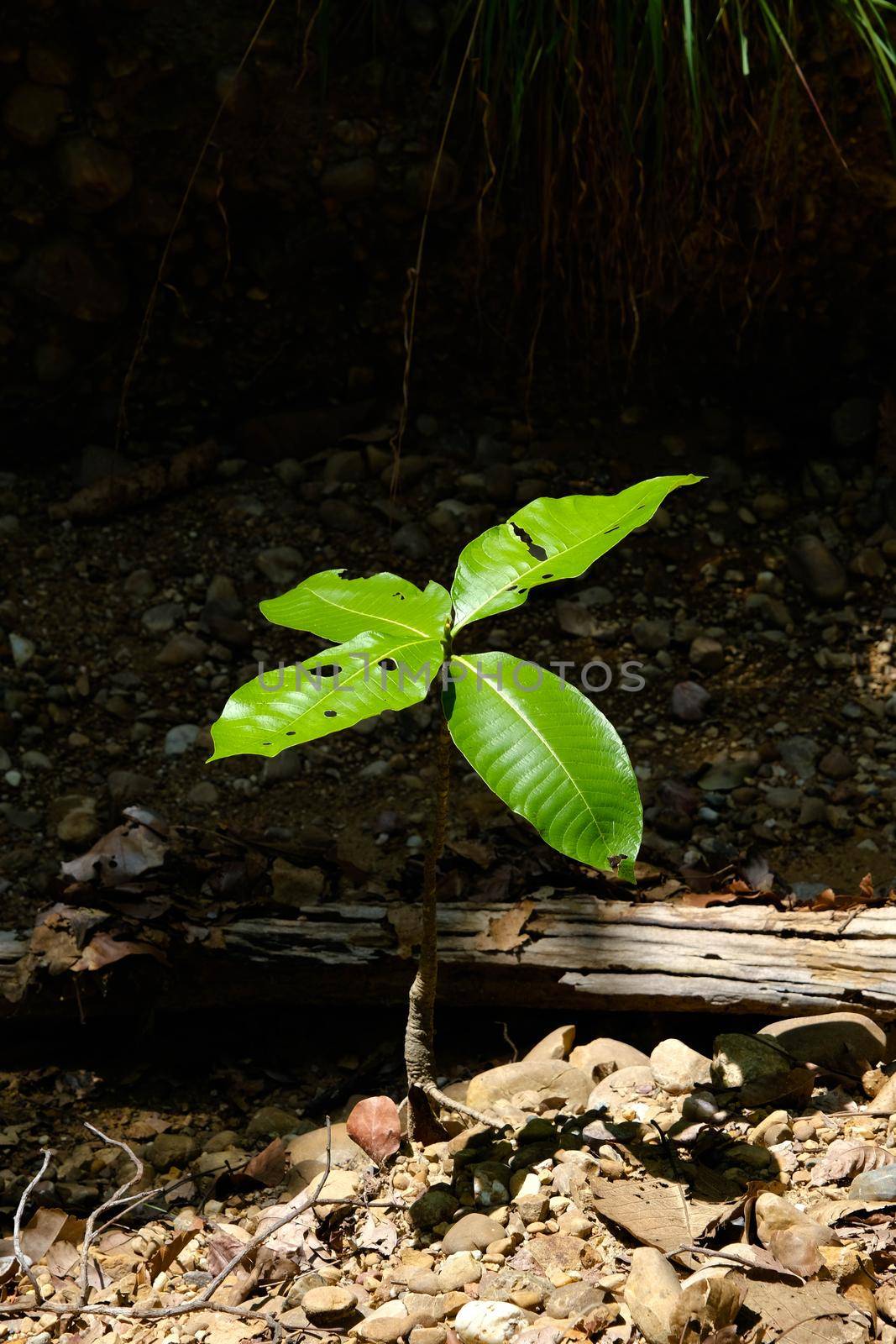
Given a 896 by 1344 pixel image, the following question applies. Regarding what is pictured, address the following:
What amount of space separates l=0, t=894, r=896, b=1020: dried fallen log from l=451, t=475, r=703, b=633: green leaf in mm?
627

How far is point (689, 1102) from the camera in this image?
147 centimetres

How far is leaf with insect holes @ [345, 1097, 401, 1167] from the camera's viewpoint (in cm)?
149

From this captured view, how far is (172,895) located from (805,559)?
5.29 feet

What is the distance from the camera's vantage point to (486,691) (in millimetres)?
1226

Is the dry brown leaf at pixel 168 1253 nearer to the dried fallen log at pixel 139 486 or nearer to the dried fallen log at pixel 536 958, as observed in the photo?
the dried fallen log at pixel 536 958

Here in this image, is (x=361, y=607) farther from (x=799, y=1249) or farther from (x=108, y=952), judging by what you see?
(x=799, y=1249)

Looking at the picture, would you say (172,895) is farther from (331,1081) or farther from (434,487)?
(434,487)

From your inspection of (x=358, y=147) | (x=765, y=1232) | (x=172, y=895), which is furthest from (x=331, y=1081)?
(x=358, y=147)

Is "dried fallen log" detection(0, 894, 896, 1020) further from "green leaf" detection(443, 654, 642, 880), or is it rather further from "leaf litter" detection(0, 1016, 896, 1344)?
"green leaf" detection(443, 654, 642, 880)

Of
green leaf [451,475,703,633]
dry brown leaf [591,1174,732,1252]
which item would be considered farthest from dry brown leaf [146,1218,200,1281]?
green leaf [451,475,703,633]

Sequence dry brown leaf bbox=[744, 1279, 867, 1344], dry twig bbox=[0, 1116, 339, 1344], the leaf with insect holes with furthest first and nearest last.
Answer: the leaf with insect holes, dry twig bbox=[0, 1116, 339, 1344], dry brown leaf bbox=[744, 1279, 867, 1344]

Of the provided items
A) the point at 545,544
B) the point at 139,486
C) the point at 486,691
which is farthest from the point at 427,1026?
the point at 139,486

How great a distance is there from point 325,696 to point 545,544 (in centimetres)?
32

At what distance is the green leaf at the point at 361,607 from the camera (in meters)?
1.29
